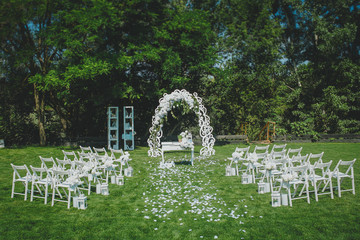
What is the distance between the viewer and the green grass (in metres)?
5.02

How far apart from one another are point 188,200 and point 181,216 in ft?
3.39

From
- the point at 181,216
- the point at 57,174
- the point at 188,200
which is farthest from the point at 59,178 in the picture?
the point at 181,216

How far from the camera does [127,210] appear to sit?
6332 mm

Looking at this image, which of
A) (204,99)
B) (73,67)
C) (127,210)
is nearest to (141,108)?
(204,99)

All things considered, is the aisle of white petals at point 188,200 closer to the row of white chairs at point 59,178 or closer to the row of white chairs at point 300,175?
the row of white chairs at point 300,175

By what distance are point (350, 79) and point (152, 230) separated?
998 inches

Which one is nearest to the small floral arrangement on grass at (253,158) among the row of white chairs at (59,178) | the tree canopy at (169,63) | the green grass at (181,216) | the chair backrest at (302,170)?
the green grass at (181,216)

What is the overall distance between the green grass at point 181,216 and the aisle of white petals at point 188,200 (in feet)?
0.06

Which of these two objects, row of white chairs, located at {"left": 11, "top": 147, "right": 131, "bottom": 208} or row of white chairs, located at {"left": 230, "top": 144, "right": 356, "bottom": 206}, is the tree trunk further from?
row of white chairs, located at {"left": 230, "top": 144, "right": 356, "bottom": 206}

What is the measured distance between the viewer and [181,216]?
585cm

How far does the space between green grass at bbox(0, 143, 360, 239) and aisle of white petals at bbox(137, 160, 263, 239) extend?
0.02m

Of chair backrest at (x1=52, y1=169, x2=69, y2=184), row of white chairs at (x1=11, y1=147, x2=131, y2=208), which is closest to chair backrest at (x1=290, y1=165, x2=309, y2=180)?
row of white chairs at (x1=11, y1=147, x2=131, y2=208)

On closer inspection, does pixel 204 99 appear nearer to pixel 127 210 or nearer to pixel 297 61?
pixel 297 61

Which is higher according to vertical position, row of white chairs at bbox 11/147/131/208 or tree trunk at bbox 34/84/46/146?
tree trunk at bbox 34/84/46/146
